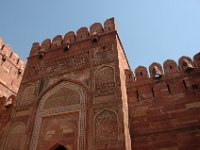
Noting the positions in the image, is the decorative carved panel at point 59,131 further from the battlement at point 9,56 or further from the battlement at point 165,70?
the battlement at point 9,56

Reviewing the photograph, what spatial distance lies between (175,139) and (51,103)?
345cm

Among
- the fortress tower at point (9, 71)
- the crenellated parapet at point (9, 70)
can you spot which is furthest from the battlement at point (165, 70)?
the crenellated parapet at point (9, 70)

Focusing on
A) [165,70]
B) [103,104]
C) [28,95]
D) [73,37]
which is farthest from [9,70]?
[165,70]

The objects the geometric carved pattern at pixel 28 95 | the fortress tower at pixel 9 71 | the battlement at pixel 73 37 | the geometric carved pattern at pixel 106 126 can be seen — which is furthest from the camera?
the fortress tower at pixel 9 71

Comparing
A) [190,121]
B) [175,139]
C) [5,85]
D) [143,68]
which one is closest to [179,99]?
[190,121]

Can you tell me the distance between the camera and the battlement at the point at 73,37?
6.94m

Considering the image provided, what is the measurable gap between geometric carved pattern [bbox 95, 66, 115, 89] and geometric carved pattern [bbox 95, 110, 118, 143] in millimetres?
815

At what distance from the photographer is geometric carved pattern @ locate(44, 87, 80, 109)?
5.66 m

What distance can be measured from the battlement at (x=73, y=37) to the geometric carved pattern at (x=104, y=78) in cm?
133

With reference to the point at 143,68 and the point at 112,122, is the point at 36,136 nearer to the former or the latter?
the point at 112,122

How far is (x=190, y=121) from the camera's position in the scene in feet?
16.0

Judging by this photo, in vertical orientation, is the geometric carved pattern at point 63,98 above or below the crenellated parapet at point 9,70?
below

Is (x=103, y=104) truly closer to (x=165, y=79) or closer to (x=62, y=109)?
(x=62, y=109)

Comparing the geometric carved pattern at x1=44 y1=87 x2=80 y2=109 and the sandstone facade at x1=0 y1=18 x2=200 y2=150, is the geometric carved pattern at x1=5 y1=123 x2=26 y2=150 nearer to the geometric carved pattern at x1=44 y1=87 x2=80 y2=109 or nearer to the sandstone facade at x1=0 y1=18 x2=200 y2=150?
the sandstone facade at x1=0 y1=18 x2=200 y2=150
